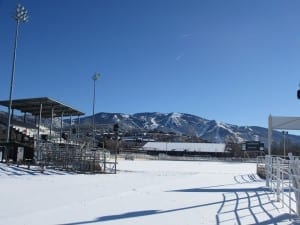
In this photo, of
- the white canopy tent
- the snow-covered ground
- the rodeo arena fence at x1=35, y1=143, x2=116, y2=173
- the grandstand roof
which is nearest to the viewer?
the snow-covered ground

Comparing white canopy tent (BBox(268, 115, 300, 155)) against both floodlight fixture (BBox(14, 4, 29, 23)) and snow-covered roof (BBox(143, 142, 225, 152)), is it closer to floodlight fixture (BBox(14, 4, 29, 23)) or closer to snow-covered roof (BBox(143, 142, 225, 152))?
floodlight fixture (BBox(14, 4, 29, 23))

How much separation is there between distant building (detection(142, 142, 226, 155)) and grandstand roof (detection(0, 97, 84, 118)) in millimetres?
102468

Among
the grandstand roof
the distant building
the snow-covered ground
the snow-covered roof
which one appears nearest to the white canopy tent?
the snow-covered ground

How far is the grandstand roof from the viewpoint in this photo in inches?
1665

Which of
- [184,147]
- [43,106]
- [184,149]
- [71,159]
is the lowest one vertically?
[71,159]

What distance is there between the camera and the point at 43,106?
46.4m

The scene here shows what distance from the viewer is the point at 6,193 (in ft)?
50.1

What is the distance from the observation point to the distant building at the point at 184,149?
15425 centimetres

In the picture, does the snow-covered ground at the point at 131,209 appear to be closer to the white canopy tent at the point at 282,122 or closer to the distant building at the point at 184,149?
the white canopy tent at the point at 282,122

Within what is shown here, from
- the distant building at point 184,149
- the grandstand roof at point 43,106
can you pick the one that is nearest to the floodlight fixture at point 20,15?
the grandstand roof at point 43,106

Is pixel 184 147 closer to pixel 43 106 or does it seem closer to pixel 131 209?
pixel 43 106

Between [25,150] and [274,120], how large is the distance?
2076cm

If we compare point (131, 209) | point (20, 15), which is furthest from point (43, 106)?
point (131, 209)

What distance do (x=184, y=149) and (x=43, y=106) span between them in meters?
115
